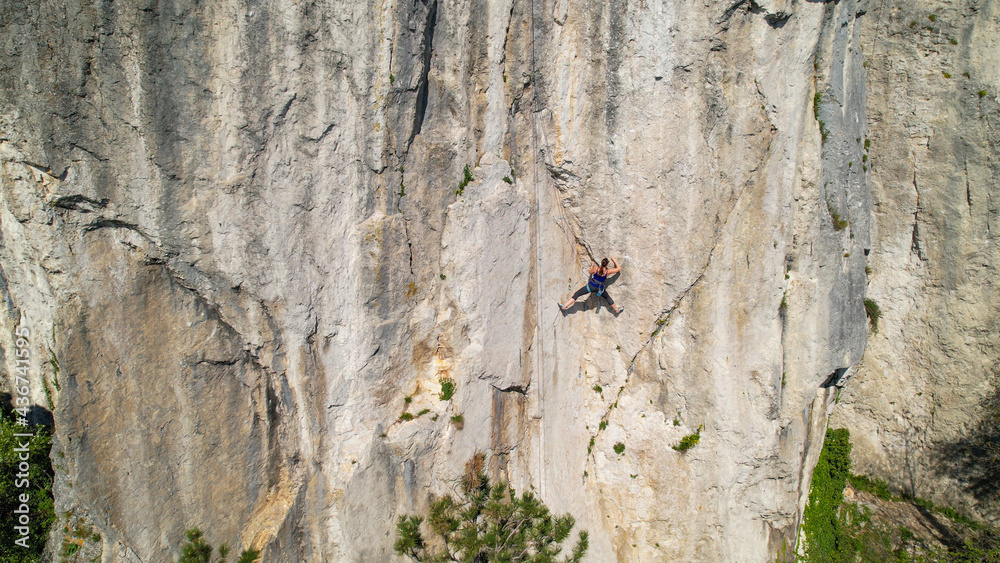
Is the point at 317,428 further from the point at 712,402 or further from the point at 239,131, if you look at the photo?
the point at 712,402

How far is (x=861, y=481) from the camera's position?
1080cm

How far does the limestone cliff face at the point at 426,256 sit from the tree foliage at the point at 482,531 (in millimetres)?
591

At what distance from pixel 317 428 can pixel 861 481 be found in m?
10.5

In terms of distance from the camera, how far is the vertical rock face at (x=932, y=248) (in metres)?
8.85

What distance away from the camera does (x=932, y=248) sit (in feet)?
31.1

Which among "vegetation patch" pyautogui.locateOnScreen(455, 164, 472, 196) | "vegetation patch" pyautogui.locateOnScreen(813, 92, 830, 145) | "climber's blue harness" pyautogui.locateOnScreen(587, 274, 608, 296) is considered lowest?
"climber's blue harness" pyautogui.locateOnScreen(587, 274, 608, 296)

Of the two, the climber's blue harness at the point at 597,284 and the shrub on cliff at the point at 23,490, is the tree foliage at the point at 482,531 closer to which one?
the climber's blue harness at the point at 597,284

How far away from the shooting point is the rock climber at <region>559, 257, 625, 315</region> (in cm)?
852

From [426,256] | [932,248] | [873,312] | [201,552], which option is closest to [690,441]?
[873,312]

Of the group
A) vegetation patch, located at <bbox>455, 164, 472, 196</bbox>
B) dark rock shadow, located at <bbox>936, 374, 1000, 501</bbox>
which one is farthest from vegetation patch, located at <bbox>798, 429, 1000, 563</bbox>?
vegetation patch, located at <bbox>455, 164, 472, 196</bbox>

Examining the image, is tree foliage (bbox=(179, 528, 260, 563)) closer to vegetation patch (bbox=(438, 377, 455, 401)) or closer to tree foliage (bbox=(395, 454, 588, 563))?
tree foliage (bbox=(395, 454, 588, 563))

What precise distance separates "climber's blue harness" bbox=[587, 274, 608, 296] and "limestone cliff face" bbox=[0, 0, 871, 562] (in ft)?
1.49

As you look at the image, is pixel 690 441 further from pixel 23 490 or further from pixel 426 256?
pixel 23 490

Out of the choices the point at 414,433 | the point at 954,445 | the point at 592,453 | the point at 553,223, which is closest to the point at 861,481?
the point at 954,445
